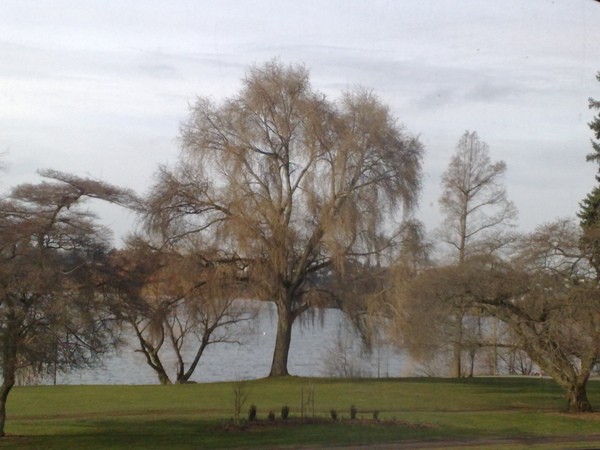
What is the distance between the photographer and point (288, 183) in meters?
17.0

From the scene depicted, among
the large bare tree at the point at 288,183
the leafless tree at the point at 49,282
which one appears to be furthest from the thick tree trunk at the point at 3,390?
the large bare tree at the point at 288,183

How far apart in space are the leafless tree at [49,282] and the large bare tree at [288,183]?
5.88 metres

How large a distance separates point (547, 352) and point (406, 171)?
601 centimetres

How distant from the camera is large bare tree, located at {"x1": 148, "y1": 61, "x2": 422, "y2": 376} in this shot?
16422mm

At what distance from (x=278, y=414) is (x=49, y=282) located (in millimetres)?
4428

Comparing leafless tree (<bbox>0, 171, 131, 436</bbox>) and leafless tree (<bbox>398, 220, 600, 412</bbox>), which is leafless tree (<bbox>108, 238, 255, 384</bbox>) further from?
leafless tree (<bbox>398, 220, 600, 412</bbox>)

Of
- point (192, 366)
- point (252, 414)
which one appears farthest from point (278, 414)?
point (192, 366)

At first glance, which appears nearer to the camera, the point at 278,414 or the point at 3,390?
the point at 3,390

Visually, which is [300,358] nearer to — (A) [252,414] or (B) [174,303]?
(B) [174,303]

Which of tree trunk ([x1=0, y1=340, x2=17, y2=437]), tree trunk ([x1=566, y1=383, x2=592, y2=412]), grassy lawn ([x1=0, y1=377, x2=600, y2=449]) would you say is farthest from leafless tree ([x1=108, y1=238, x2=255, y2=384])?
tree trunk ([x1=566, y1=383, x2=592, y2=412])

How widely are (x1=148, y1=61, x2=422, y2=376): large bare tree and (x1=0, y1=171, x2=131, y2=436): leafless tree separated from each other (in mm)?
5877

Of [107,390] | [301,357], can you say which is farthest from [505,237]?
[107,390]

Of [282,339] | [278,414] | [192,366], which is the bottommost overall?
[192,366]

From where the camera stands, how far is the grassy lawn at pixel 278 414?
9.42 m
